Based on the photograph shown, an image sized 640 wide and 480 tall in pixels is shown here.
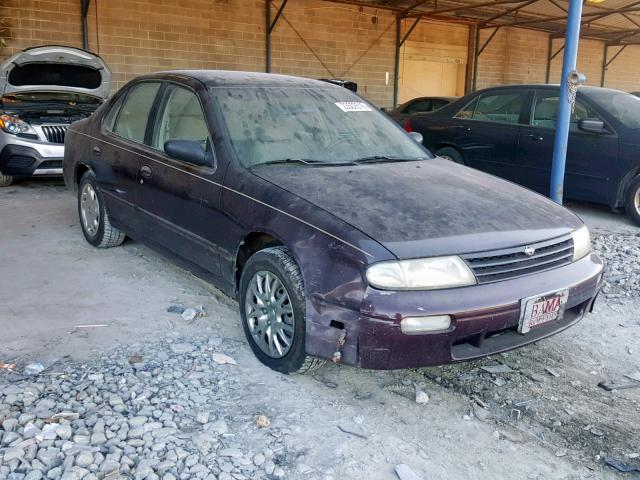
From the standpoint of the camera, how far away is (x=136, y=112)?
14.9 feet

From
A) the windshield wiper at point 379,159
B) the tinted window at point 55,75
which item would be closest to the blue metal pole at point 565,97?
the windshield wiper at point 379,159

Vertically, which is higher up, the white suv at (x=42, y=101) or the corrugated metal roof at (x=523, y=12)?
the corrugated metal roof at (x=523, y=12)

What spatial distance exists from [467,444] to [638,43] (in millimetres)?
23520

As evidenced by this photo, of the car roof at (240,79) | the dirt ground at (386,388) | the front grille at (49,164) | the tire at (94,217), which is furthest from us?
the front grille at (49,164)

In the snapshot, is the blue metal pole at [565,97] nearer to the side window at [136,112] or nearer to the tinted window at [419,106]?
the side window at [136,112]

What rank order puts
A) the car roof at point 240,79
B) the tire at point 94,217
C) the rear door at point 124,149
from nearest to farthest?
the car roof at point 240,79, the rear door at point 124,149, the tire at point 94,217

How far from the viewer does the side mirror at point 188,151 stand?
11.5ft

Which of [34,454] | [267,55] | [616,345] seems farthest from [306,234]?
[267,55]

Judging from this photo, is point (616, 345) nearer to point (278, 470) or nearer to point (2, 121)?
point (278, 470)

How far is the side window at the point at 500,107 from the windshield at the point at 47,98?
5220 millimetres

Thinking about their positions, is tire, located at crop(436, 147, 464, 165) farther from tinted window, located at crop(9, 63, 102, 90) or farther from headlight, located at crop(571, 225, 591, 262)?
tinted window, located at crop(9, 63, 102, 90)

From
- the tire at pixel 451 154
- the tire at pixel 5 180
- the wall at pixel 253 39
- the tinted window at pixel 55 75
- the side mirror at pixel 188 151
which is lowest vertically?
the tire at pixel 5 180

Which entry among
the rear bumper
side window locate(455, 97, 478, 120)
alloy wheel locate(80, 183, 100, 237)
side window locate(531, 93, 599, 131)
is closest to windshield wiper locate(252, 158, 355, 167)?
alloy wheel locate(80, 183, 100, 237)

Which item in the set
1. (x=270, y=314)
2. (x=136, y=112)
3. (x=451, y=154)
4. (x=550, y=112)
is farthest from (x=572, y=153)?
(x=270, y=314)
